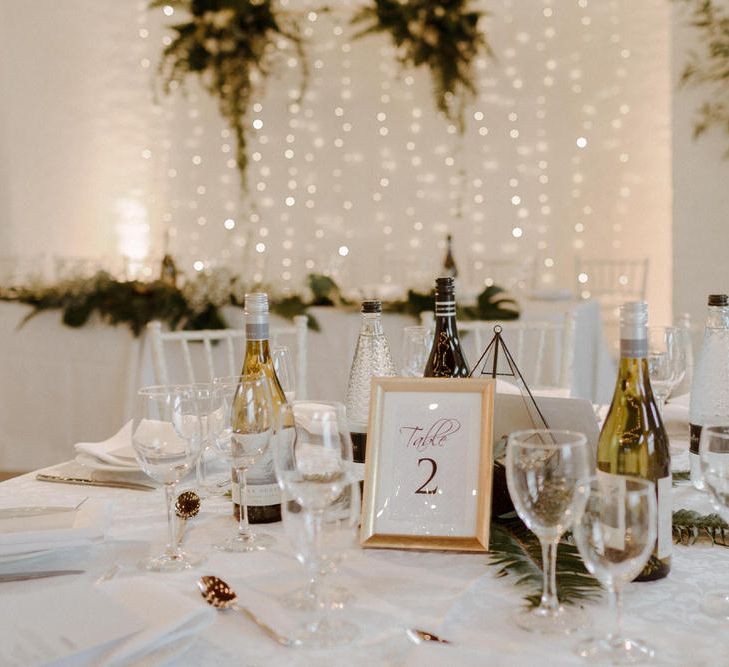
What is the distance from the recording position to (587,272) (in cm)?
616

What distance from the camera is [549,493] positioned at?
0.77 m

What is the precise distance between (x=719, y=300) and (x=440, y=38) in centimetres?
529

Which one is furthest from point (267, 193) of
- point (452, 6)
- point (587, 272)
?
point (587, 272)

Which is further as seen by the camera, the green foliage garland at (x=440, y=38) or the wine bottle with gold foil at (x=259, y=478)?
the green foliage garland at (x=440, y=38)

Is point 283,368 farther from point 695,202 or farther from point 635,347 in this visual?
point 695,202

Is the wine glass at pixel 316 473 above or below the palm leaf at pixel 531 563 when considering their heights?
above

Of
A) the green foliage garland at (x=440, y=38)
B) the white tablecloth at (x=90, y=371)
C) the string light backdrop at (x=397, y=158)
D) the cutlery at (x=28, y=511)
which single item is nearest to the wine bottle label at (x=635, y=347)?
the cutlery at (x=28, y=511)

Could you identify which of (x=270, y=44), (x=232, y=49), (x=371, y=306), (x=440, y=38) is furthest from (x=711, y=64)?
(x=371, y=306)

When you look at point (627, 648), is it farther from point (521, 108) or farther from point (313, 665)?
point (521, 108)

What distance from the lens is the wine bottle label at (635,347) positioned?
899mm

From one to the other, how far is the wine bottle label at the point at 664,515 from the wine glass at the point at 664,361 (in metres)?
0.50

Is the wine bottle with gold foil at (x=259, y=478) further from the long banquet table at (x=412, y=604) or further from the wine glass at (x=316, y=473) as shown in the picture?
the wine glass at (x=316, y=473)

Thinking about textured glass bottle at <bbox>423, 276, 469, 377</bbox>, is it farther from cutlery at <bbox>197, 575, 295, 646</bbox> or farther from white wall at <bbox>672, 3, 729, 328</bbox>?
white wall at <bbox>672, 3, 729, 328</bbox>

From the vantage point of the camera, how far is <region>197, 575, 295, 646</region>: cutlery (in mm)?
800
